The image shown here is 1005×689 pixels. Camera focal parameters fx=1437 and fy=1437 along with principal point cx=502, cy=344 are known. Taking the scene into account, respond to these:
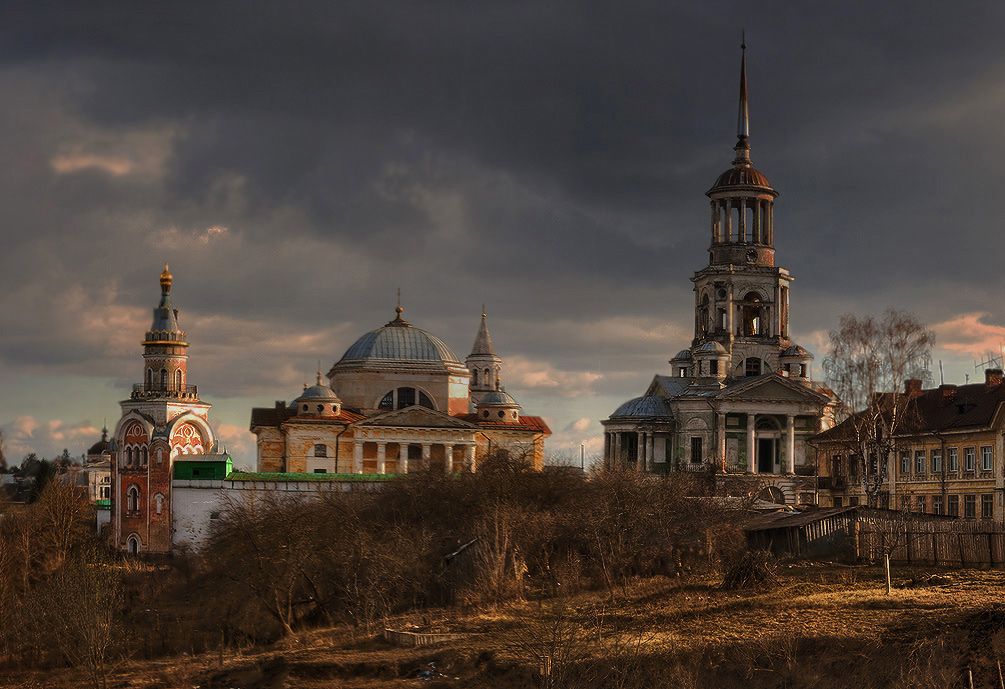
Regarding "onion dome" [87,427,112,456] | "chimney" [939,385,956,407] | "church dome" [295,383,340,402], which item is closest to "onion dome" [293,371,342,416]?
"church dome" [295,383,340,402]

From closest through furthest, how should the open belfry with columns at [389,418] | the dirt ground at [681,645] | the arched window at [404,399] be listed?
the dirt ground at [681,645] → the open belfry with columns at [389,418] → the arched window at [404,399]

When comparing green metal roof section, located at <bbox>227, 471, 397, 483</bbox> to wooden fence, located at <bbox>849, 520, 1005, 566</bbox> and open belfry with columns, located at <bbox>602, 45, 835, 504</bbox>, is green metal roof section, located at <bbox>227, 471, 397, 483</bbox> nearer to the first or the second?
open belfry with columns, located at <bbox>602, 45, 835, 504</bbox>

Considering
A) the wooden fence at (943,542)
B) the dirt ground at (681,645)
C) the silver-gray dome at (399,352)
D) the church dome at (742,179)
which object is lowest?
the dirt ground at (681,645)

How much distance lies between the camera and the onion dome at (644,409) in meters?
74.9

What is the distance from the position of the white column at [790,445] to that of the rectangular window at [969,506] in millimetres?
16311

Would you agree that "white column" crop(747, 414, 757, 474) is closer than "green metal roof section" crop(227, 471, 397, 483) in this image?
A: No

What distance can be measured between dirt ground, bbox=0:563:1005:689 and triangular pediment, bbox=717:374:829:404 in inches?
1178

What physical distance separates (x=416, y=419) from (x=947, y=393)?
25666mm

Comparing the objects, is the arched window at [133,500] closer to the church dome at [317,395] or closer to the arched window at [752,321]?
the church dome at [317,395]

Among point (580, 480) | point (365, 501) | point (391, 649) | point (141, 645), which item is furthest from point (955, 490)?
point (141, 645)

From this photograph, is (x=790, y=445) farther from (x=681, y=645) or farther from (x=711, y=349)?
(x=681, y=645)

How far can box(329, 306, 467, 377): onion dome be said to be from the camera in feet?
244

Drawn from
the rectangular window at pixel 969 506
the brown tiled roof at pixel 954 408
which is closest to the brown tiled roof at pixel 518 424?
the brown tiled roof at pixel 954 408

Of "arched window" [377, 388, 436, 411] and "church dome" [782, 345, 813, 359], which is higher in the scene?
"church dome" [782, 345, 813, 359]
